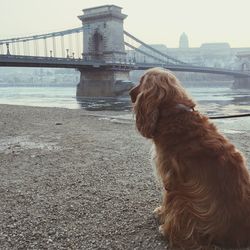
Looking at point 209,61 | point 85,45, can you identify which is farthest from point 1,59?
point 209,61

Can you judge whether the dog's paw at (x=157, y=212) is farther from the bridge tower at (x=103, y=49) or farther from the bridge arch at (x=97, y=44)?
the bridge arch at (x=97, y=44)

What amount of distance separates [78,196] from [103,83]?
157 feet

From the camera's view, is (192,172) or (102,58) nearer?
(192,172)

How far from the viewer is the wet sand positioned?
3.19m

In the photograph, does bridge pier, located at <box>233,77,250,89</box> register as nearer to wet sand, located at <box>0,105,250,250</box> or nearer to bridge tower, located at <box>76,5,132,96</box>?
bridge tower, located at <box>76,5,132,96</box>

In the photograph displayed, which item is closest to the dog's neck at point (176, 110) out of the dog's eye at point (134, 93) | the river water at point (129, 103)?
the dog's eye at point (134, 93)

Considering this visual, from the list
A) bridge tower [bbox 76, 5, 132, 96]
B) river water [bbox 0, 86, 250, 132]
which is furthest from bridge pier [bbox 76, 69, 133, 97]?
river water [bbox 0, 86, 250, 132]

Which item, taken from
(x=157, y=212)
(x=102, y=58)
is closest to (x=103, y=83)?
(x=102, y=58)

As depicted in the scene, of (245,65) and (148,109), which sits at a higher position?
(148,109)

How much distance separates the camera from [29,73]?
113m

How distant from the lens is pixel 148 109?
293 cm

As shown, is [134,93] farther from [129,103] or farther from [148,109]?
[129,103]

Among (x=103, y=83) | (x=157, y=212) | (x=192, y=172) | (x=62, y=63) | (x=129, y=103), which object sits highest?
(x=62, y=63)

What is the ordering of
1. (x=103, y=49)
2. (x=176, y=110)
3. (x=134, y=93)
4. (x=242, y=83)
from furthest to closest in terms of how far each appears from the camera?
(x=242, y=83) < (x=103, y=49) < (x=134, y=93) < (x=176, y=110)
